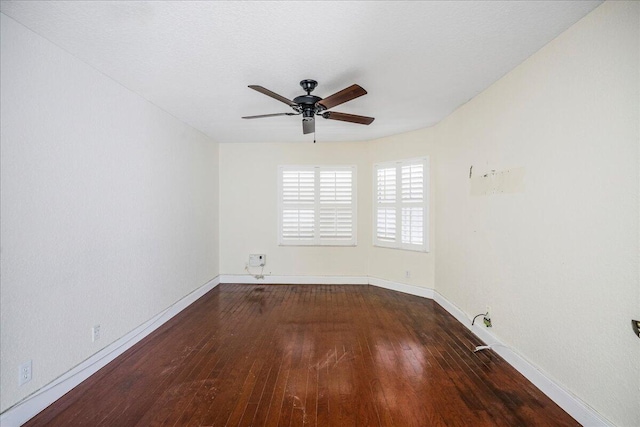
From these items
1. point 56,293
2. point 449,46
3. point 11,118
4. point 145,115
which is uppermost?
point 449,46

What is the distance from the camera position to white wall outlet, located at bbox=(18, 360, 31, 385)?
173 cm

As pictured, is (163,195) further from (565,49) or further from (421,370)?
(565,49)

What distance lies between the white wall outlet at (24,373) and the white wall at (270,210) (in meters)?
3.22

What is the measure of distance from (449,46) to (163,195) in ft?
10.9

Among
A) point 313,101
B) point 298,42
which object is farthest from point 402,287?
point 298,42

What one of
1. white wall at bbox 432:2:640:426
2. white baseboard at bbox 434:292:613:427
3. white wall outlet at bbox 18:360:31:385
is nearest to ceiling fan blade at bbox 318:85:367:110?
white wall at bbox 432:2:640:426

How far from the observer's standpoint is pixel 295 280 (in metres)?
4.93

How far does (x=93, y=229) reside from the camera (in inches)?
91.3

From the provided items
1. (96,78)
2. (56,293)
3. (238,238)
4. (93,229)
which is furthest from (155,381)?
(238,238)

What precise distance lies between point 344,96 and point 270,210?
9.99 feet

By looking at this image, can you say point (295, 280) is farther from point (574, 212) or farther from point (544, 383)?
point (574, 212)

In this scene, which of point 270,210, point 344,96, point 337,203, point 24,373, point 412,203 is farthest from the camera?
point 270,210

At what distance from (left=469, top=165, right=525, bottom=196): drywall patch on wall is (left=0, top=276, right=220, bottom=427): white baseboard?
12.7ft

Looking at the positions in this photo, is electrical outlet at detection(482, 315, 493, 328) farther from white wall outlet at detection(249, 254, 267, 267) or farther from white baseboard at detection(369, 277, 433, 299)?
white wall outlet at detection(249, 254, 267, 267)
